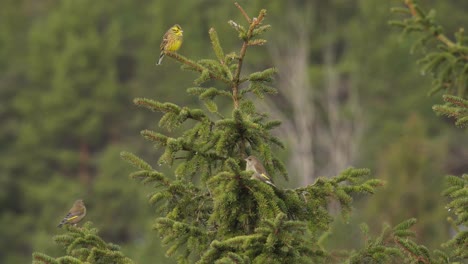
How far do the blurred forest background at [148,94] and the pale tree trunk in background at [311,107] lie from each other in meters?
0.06

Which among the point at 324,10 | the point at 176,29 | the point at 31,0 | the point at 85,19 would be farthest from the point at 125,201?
the point at 176,29

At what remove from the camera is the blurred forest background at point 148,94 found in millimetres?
47156

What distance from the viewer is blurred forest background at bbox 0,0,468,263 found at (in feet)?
155

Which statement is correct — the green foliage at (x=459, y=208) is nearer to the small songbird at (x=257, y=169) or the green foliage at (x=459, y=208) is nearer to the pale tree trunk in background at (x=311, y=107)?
the small songbird at (x=257, y=169)

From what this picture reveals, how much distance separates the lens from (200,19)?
5425 cm

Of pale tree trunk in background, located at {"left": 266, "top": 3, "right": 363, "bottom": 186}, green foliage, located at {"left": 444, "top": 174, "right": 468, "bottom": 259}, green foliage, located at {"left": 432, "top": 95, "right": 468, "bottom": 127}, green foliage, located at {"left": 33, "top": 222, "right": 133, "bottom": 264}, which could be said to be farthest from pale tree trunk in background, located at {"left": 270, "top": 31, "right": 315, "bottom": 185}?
green foliage, located at {"left": 33, "top": 222, "right": 133, "bottom": 264}

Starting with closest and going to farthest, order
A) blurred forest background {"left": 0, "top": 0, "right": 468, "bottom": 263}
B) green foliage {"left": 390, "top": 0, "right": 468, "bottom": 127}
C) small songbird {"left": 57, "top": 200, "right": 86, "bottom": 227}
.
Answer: green foliage {"left": 390, "top": 0, "right": 468, "bottom": 127}
small songbird {"left": 57, "top": 200, "right": 86, "bottom": 227}
blurred forest background {"left": 0, "top": 0, "right": 468, "bottom": 263}

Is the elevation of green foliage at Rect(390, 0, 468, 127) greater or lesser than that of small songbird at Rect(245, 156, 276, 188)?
greater

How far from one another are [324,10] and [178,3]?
6.81 meters

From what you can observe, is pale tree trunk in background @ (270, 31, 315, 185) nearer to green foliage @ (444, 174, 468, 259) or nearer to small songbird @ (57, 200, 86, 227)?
small songbird @ (57, 200, 86, 227)

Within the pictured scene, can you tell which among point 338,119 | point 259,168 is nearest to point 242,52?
point 259,168

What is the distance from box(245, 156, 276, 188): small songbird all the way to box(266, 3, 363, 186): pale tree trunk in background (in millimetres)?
40011

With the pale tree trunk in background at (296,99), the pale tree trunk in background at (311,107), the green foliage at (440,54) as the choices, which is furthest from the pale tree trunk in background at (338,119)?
the green foliage at (440,54)

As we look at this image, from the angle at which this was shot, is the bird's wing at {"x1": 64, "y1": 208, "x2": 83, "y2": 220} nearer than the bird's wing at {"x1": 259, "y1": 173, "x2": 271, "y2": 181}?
No
